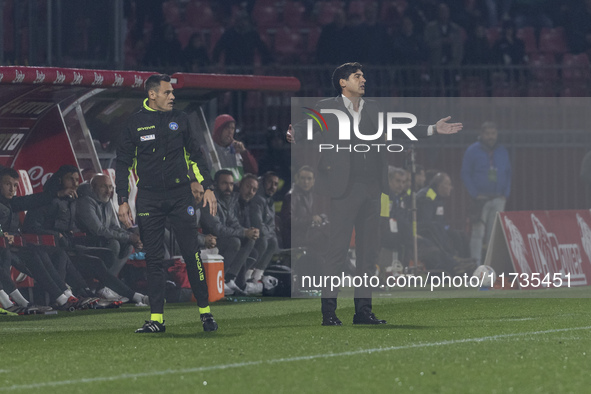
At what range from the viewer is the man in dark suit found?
8984 millimetres

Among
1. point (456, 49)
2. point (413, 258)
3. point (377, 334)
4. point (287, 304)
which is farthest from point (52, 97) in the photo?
point (456, 49)

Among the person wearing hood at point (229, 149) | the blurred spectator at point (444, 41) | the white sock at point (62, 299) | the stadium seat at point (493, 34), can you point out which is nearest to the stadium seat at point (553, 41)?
the stadium seat at point (493, 34)

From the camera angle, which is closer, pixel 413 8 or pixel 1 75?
pixel 1 75

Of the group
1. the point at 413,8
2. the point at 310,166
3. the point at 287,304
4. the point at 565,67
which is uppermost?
the point at 413,8

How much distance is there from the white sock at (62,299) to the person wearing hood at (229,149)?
12.5ft

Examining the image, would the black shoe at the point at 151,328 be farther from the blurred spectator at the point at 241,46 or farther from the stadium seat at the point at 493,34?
the stadium seat at the point at 493,34

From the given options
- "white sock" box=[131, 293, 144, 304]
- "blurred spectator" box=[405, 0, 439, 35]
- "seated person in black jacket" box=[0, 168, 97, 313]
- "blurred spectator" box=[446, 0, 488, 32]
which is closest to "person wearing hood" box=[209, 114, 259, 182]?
"white sock" box=[131, 293, 144, 304]

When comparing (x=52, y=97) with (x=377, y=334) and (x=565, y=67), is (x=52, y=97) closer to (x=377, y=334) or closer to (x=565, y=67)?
(x=377, y=334)

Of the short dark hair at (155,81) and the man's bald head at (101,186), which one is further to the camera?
the man's bald head at (101,186)

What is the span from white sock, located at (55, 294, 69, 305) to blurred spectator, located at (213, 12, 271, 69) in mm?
→ 9315

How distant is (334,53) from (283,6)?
3321mm

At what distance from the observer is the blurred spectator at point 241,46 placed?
816 inches

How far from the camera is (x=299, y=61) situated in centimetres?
2162

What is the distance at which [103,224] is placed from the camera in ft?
41.9
